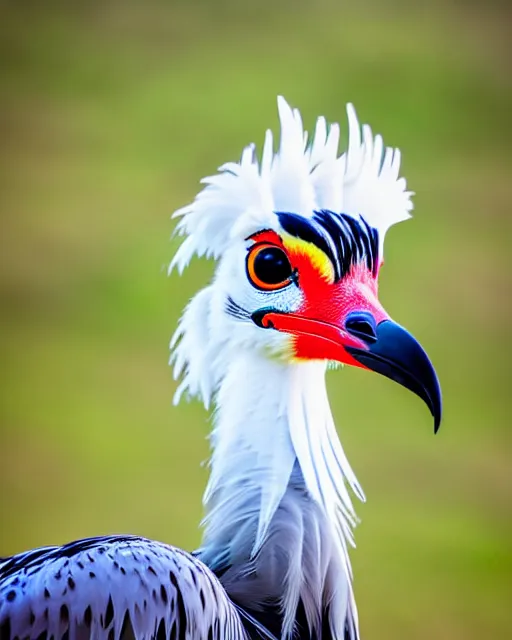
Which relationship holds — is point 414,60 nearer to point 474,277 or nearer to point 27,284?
point 474,277

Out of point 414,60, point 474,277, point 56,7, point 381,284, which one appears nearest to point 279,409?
point 381,284

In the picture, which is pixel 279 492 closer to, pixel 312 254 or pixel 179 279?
pixel 312 254

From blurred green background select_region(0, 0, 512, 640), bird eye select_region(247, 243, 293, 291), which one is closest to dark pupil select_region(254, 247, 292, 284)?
bird eye select_region(247, 243, 293, 291)

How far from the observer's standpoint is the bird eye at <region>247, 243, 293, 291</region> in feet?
5.12

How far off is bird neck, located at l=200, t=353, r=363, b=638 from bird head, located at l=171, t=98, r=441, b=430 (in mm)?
55

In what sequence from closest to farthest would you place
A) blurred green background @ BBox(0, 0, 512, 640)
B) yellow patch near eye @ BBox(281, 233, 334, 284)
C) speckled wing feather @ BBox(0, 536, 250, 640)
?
speckled wing feather @ BBox(0, 536, 250, 640) < yellow patch near eye @ BBox(281, 233, 334, 284) < blurred green background @ BBox(0, 0, 512, 640)

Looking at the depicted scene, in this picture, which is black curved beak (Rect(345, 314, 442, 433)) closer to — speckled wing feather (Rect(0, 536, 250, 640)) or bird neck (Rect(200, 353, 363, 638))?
bird neck (Rect(200, 353, 363, 638))

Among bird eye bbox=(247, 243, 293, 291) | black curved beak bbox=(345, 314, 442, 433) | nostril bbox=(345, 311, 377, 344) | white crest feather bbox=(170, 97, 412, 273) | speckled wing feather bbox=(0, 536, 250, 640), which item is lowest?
speckled wing feather bbox=(0, 536, 250, 640)

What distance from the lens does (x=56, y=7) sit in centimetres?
242

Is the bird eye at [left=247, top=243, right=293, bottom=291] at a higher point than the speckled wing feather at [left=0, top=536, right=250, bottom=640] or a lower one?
higher

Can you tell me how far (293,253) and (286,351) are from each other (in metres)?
0.16

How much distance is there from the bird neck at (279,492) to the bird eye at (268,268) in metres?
0.12

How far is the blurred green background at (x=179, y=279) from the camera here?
2.28 metres

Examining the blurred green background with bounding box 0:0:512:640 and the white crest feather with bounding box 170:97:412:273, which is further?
the blurred green background with bounding box 0:0:512:640
